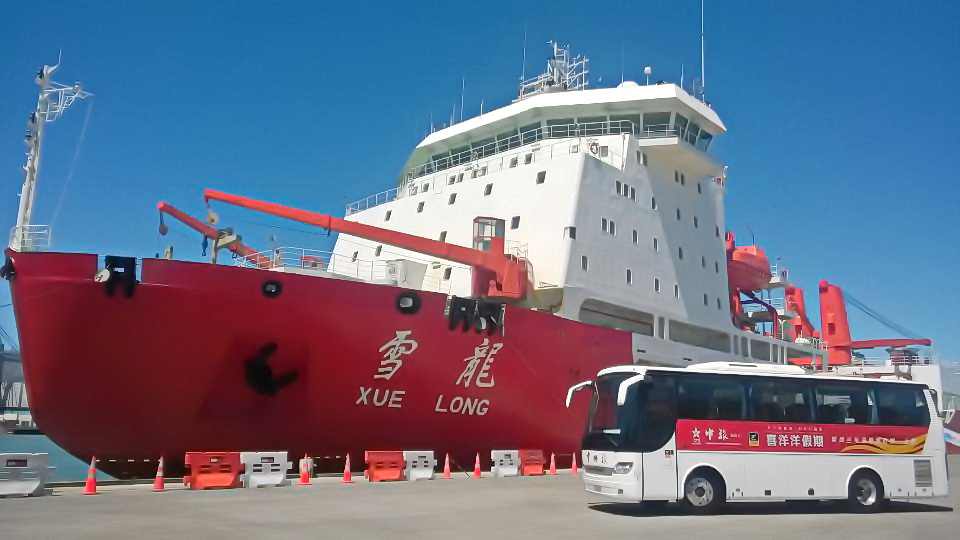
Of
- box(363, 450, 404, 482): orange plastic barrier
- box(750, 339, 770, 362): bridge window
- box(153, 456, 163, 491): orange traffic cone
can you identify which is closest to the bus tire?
box(363, 450, 404, 482): orange plastic barrier

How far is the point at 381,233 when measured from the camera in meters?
15.2

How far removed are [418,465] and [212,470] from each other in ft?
11.7

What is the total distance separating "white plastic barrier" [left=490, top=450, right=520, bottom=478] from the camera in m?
14.6

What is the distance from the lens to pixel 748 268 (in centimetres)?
2523

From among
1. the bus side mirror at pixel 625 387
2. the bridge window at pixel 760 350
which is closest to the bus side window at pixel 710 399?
the bus side mirror at pixel 625 387

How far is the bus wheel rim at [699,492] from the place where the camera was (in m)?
9.80

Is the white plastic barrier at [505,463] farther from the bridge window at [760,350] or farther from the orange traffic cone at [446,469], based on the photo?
the bridge window at [760,350]

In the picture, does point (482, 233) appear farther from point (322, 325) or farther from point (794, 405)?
point (794, 405)

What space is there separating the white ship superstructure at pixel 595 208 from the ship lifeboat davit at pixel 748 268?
229 cm

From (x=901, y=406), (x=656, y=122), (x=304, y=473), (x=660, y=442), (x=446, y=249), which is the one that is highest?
(x=656, y=122)

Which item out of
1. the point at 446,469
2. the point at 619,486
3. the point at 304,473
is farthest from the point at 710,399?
the point at 304,473

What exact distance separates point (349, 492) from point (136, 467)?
3704mm

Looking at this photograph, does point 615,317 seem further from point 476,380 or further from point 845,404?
point 845,404

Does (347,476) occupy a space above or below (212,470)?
below
